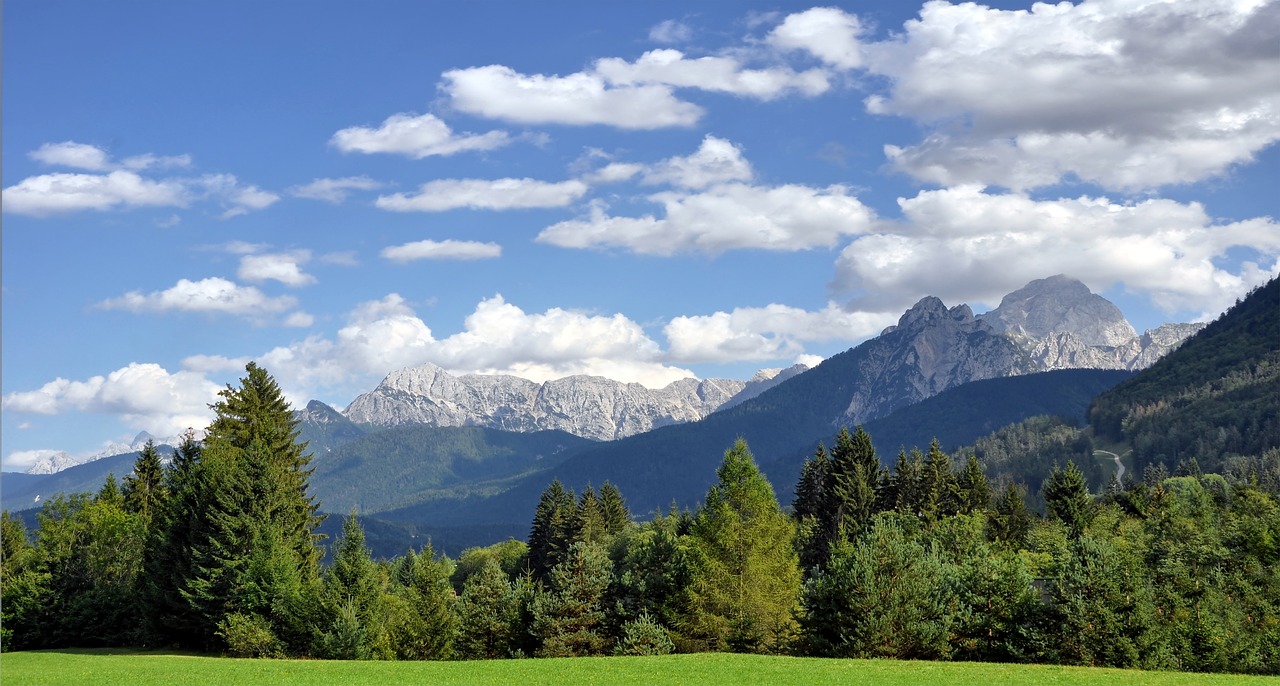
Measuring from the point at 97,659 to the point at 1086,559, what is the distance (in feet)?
206

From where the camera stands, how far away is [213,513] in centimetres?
7794

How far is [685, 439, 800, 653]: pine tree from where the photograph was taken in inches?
2719

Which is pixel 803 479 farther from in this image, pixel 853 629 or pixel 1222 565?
pixel 853 629

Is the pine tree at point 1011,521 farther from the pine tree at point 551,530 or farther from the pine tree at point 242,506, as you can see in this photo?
the pine tree at point 242,506

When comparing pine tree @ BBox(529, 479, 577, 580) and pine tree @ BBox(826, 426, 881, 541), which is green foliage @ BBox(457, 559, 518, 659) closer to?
pine tree @ BBox(826, 426, 881, 541)

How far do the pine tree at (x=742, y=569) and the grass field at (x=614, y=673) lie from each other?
23.5 ft

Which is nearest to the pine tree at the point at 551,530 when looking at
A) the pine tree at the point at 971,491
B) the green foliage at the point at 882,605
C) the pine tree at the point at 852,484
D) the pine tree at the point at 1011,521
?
the pine tree at the point at 852,484

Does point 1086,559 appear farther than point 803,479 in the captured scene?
No

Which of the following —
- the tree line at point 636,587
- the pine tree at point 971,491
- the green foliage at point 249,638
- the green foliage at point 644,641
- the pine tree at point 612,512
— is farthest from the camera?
the pine tree at point 612,512

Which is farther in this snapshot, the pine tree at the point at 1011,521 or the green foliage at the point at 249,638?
the pine tree at the point at 1011,521

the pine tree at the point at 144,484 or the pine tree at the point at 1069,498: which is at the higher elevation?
the pine tree at the point at 144,484

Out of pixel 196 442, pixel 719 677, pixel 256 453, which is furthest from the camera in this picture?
pixel 196 442

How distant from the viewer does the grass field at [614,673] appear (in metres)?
49.2

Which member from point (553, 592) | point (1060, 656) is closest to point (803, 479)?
point (553, 592)
